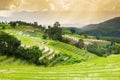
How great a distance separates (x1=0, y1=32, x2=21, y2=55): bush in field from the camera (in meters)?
153

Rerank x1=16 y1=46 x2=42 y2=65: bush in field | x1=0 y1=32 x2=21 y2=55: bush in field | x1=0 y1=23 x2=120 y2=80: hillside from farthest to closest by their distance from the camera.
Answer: x1=0 y1=32 x2=21 y2=55: bush in field < x1=16 y1=46 x2=42 y2=65: bush in field < x1=0 y1=23 x2=120 y2=80: hillside

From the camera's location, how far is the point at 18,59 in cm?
15075

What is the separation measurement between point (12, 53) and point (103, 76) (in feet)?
276

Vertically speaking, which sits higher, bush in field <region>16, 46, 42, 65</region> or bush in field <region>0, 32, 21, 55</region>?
bush in field <region>0, 32, 21, 55</region>

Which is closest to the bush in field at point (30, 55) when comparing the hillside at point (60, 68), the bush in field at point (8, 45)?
the hillside at point (60, 68)

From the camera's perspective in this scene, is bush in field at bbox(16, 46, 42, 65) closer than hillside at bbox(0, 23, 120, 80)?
No

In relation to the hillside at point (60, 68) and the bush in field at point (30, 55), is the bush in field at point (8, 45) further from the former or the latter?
the bush in field at point (30, 55)

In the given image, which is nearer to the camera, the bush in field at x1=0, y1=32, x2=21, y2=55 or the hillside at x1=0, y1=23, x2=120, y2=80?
the hillside at x1=0, y1=23, x2=120, y2=80

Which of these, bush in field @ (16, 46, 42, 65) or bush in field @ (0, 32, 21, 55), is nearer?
bush in field @ (16, 46, 42, 65)

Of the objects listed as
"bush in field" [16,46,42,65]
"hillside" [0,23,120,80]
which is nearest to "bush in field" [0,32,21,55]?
"hillside" [0,23,120,80]

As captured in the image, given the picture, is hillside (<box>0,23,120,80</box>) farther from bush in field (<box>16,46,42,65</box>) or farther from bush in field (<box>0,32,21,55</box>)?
bush in field (<box>0,32,21,55</box>)

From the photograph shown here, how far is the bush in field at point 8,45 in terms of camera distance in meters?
153

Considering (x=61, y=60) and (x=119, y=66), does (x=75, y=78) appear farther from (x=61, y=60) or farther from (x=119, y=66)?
(x=61, y=60)

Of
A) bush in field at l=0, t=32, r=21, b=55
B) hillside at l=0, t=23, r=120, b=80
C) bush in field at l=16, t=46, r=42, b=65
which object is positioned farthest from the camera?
bush in field at l=0, t=32, r=21, b=55
